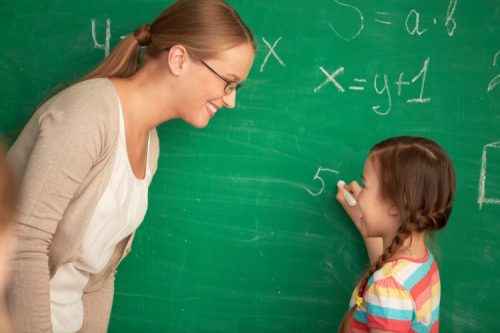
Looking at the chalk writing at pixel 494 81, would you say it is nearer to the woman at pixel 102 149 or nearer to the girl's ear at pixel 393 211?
the girl's ear at pixel 393 211

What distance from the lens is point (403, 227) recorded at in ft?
4.77

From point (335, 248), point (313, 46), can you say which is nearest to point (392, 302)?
point (335, 248)

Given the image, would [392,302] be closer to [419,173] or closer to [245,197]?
[419,173]

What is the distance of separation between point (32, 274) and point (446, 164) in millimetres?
990

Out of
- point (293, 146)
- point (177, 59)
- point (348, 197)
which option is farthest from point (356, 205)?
point (177, 59)

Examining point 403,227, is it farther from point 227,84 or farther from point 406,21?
point 406,21

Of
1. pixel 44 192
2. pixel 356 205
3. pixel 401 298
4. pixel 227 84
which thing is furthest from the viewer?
pixel 356 205

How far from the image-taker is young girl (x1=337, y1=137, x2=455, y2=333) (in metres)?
1.41

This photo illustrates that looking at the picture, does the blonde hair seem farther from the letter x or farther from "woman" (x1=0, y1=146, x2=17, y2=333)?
"woman" (x1=0, y1=146, x2=17, y2=333)

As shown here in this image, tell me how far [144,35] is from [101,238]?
0.53m

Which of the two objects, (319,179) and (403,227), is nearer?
(403,227)

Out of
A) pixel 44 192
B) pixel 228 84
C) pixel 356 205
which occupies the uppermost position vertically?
pixel 228 84

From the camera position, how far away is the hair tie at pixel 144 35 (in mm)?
1555

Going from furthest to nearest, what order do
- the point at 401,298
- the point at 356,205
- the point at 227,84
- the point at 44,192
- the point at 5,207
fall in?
the point at 356,205, the point at 227,84, the point at 401,298, the point at 44,192, the point at 5,207
